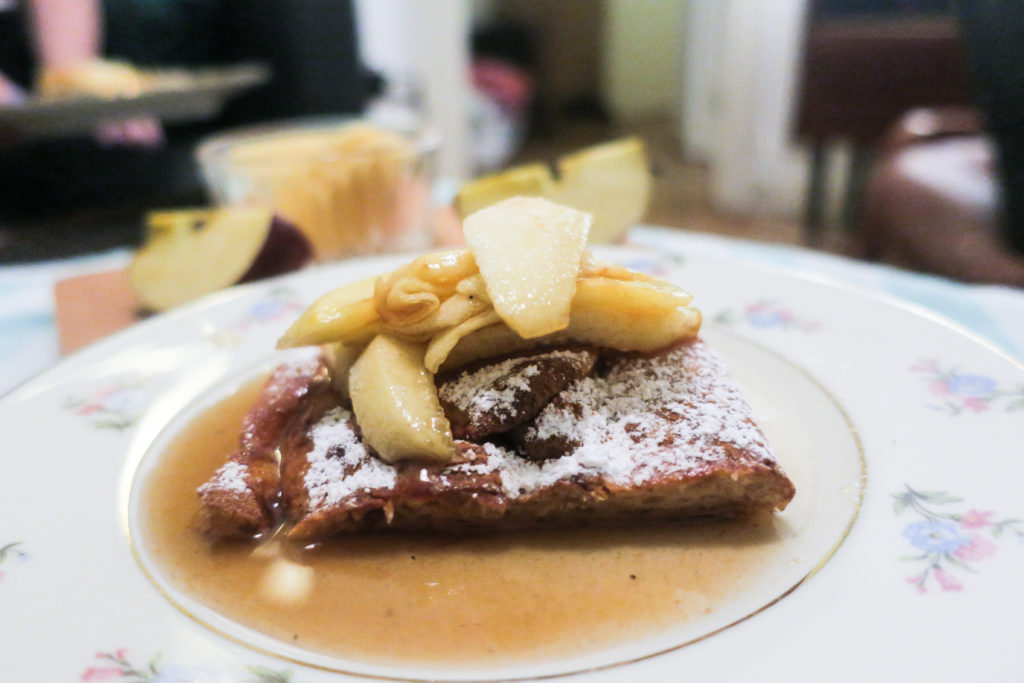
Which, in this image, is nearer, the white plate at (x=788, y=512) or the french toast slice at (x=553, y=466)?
the white plate at (x=788, y=512)

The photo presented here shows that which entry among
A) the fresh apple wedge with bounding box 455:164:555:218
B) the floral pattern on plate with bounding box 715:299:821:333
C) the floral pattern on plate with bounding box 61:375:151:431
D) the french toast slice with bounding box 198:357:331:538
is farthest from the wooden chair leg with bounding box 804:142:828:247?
the floral pattern on plate with bounding box 61:375:151:431

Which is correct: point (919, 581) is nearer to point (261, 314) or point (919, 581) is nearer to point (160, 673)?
point (160, 673)

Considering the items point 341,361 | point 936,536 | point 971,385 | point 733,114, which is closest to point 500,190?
point 341,361

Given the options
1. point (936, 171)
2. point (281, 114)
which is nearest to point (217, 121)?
point (281, 114)

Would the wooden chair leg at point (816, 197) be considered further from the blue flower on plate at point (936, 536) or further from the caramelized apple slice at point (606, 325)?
the blue flower on plate at point (936, 536)

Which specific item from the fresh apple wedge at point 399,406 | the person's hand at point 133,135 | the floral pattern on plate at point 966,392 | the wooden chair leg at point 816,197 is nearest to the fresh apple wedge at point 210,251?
the fresh apple wedge at point 399,406

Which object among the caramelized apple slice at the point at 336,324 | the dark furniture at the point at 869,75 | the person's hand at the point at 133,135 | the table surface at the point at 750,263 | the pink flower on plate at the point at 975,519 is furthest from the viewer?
the dark furniture at the point at 869,75

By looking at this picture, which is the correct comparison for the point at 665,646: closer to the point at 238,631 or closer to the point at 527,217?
the point at 238,631
